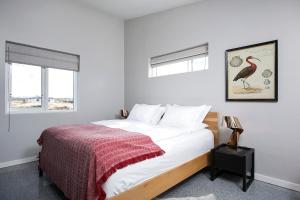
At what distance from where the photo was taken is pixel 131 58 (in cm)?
409

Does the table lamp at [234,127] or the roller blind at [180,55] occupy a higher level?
the roller blind at [180,55]

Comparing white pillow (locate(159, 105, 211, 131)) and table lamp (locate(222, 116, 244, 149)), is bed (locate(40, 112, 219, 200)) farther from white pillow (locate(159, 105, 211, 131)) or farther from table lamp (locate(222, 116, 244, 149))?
table lamp (locate(222, 116, 244, 149))

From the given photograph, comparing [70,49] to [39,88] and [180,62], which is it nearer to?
[39,88]

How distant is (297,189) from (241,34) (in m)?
2.00

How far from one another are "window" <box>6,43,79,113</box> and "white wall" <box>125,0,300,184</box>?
1.49m

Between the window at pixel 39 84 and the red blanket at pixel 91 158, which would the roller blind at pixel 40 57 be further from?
the red blanket at pixel 91 158

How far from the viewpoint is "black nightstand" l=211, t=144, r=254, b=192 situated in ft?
6.60

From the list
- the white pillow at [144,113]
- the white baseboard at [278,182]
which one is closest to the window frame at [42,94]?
the white pillow at [144,113]

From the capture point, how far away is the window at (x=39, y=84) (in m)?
2.82

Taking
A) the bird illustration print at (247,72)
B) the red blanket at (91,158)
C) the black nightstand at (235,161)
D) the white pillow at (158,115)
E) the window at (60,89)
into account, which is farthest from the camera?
the window at (60,89)

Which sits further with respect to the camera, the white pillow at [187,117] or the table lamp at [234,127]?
the white pillow at [187,117]

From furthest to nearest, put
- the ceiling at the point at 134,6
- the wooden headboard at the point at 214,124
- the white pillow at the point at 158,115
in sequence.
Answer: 1. the ceiling at the point at 134,6
2. the white pillow at the point at 158,115
3. the wooden headboard at the point at 214,124

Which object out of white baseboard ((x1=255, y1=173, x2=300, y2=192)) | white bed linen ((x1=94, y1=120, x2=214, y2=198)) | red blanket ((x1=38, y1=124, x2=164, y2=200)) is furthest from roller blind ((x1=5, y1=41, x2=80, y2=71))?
white baseboard ((x1=255, y1=173, x2=300, y2=192))

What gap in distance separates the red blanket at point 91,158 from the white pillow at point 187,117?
841mm
